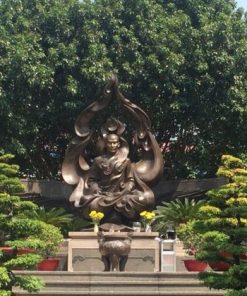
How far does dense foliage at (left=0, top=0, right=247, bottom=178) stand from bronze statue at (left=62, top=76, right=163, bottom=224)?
2996mm

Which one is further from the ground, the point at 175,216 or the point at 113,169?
the point at 113,169

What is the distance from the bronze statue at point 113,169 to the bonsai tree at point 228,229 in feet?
20.4

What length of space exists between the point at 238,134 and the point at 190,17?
409cm

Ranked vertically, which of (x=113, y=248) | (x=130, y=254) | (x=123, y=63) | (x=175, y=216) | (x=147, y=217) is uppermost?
(x=123, y=63)

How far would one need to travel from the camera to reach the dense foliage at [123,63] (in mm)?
21719

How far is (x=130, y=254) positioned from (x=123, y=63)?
744cm

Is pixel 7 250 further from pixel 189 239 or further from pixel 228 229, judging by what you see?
pixel 189 239

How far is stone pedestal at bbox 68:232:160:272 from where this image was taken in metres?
16.5

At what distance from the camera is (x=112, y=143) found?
60.4ft

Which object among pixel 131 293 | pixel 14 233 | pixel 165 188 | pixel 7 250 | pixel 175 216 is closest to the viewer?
pixel 14 233

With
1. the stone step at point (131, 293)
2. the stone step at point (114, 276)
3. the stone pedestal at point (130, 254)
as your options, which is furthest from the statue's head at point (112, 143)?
the stone step at point (131, 293)

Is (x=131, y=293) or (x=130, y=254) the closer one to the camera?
(x=131, y=293)

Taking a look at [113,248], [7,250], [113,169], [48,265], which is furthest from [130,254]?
[7,250]

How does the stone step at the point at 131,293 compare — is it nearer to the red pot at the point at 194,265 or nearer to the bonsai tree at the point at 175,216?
the red pot at the point at 194,265
